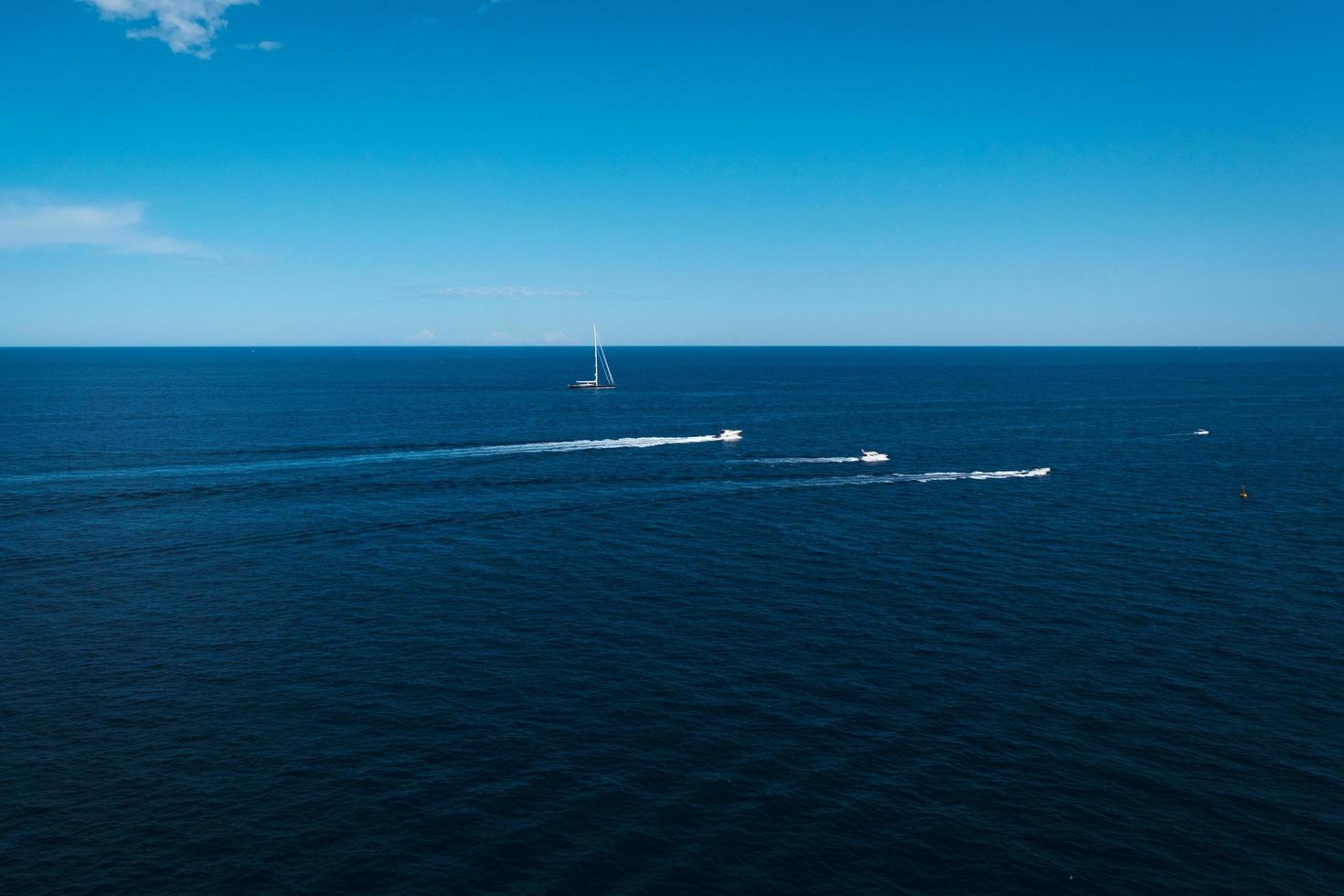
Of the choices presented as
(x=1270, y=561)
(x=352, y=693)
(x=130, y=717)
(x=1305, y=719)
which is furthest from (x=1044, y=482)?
(x=130, y=717)

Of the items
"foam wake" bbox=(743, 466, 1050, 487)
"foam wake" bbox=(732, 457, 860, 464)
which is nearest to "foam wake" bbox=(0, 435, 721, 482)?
"foam wake" bbox=(732, 457, 860, 464)

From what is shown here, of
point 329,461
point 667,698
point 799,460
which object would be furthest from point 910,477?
point 329,461

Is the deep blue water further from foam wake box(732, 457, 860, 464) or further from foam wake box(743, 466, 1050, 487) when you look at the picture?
foam wake box(732, 457, 860, 464)

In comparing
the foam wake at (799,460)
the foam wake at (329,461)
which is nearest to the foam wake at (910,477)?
the foam wake at (799,460)

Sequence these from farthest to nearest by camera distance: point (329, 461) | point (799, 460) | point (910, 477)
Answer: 1. point (799, 460)
2. point (329, 461)
3. point (910, 477)

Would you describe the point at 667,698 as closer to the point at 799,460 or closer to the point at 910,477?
the point at 910,477
